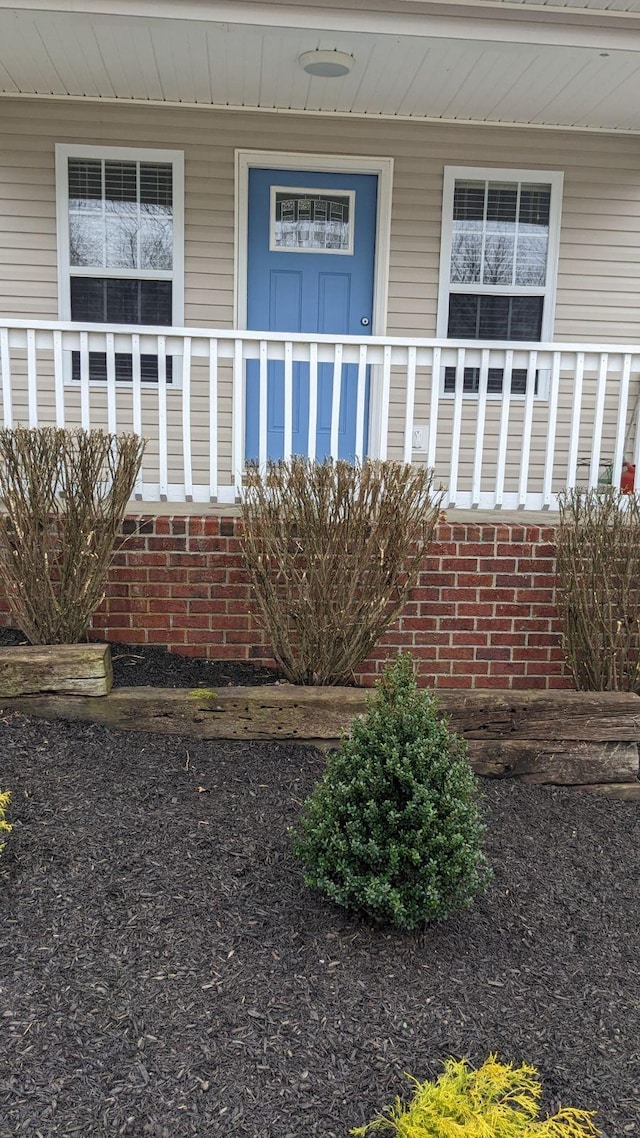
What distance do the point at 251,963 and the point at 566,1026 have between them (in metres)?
0.82

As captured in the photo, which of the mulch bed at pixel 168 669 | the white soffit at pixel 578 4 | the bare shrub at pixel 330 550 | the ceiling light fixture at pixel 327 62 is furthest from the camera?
the ceiling light fixture at pixel 327 62

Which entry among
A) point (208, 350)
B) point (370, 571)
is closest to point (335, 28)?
point (208, 350)

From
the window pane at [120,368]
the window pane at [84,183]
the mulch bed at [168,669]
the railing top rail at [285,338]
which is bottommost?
the mulch bed at [168,669]

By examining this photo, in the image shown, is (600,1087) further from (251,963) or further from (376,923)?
(251,963)

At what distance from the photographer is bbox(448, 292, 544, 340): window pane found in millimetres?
6398

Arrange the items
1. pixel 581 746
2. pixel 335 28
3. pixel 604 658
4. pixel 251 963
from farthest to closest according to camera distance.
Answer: pixel 335 28
pixel 604 658
pixel 581 746
pixel 251 963

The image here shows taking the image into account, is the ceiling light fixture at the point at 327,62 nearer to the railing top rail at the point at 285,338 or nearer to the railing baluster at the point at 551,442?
the railing top rail at the point at 285,338

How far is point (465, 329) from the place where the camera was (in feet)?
21.1

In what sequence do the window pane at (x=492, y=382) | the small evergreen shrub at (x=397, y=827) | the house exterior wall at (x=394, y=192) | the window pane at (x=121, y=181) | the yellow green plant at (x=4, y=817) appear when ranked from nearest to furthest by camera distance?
the small evergreen shrub at (x=397, y=827), the yellow green plant at (x=4, y=817), the house exterior wall at (x=394, y=192), the window pane at (x=121, y=181), the window pane at (x=492, y=382)

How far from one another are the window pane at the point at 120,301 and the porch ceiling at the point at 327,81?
47.3 inches

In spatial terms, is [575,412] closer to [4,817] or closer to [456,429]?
[456,429]

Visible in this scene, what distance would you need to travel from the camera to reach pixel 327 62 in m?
4.99

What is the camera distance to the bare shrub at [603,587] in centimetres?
383

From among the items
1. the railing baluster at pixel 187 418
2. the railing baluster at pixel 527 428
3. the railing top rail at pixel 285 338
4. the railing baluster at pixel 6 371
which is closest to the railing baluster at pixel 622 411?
the railing top rail at pixel 285 338
